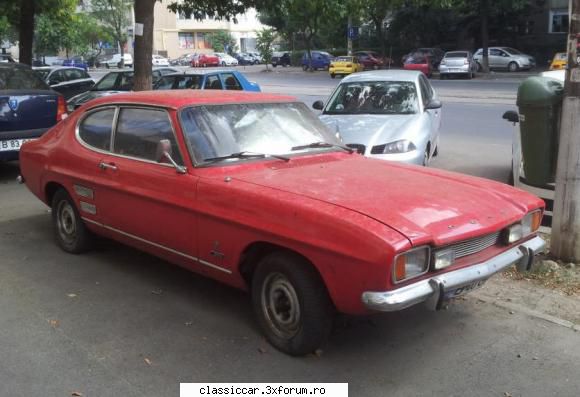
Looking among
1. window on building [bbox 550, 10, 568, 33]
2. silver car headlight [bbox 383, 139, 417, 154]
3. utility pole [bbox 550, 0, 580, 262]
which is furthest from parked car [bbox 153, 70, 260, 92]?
window on building [bbox 550, 10, 568, 33]

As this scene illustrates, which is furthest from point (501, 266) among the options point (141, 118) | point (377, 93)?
point (377, 93)

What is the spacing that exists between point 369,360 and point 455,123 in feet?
39.6

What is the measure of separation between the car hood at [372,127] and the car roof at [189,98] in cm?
282

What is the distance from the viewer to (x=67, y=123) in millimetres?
5852

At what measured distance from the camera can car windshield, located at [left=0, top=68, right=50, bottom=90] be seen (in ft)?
30.3

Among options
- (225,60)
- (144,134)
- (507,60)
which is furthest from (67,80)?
(225,60)

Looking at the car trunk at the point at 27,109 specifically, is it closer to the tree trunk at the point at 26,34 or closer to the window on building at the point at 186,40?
the tree trunk at the point at 26,34

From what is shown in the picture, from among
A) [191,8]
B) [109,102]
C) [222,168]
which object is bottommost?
[222,168]

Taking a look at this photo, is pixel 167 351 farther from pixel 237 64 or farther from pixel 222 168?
pixel 237 64

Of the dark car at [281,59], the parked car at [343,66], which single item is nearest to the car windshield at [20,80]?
the parked car at [343,66]

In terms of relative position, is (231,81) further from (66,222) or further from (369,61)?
(369,61)

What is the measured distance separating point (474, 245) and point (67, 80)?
18.0 m

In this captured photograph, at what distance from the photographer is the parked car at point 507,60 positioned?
3716 centimetres

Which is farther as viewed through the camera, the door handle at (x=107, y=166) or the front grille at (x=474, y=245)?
the door handle at (x=107, y=166)
